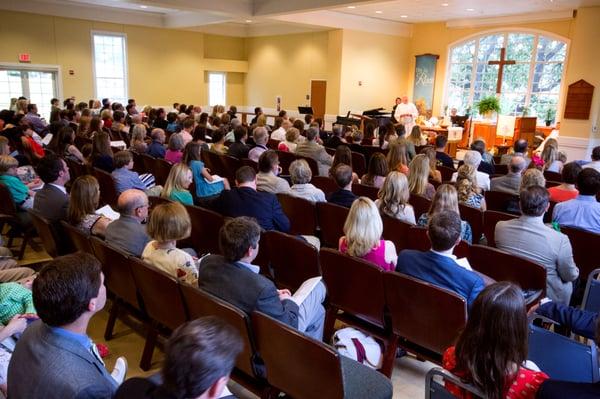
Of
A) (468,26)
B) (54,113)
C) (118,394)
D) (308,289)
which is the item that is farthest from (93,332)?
(468,26)

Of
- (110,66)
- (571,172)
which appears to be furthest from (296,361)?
(110,66)

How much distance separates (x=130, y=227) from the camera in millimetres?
3072

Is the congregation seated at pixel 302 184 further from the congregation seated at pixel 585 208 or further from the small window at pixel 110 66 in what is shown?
the small window at pixel 110 66

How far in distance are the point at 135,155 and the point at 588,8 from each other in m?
10.4

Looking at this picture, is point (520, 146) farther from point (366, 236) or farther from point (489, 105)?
point (489, 105)

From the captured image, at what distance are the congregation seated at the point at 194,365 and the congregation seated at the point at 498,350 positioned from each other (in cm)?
83

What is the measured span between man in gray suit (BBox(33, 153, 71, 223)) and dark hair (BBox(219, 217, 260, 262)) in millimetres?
2057

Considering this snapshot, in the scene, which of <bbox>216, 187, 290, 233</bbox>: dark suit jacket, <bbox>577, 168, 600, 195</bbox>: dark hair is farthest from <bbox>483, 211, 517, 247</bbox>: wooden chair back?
<bbox>216, 187, 290, 233</bbox>: dark suit jacket

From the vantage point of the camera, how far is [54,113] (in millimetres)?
9188

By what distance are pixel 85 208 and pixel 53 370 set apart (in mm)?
2095

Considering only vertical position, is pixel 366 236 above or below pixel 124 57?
below

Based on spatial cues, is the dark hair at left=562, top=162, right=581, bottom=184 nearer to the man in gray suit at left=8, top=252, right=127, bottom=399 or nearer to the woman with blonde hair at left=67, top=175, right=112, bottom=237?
the woman with blonde hair at left=67, top=175, right=112, bottom=237

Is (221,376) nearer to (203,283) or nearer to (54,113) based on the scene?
(203,283)

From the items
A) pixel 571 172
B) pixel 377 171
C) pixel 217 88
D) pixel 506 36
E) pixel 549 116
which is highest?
pixel 506 36
